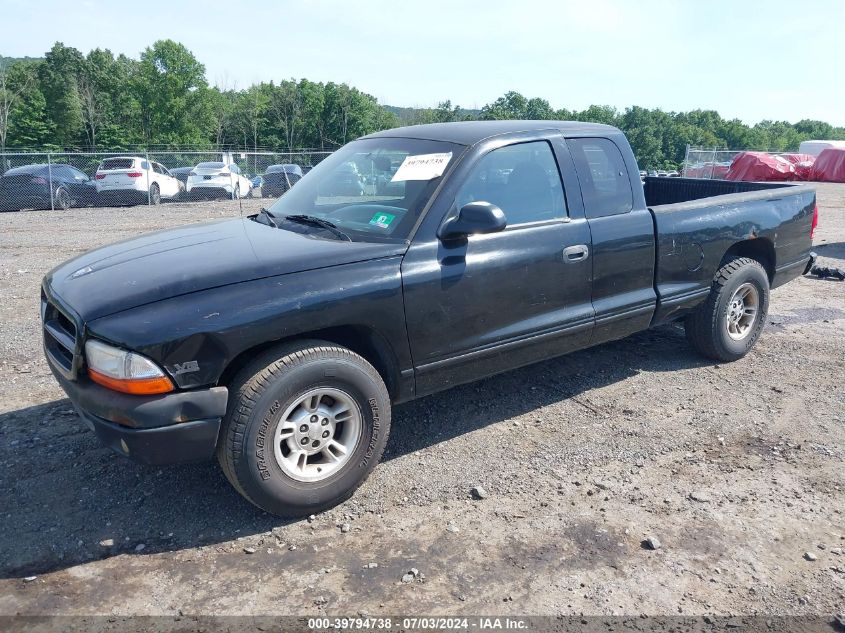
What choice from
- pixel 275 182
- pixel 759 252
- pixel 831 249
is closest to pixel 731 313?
pixel 759 252

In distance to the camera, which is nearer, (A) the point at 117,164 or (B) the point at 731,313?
(B) the point at 731,313

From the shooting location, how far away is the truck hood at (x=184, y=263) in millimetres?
3025

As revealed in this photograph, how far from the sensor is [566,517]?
329 centimetres

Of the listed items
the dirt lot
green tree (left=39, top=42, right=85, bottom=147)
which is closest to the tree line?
green tree (left=39, top=42, right=85, bottom=147)

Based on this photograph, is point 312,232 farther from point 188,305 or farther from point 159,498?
point 159,498

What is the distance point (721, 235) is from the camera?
496 cm

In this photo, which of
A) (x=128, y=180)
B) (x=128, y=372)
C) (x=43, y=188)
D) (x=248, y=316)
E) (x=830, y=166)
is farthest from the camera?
(x=830, y=166)

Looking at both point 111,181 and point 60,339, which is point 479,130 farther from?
point 111,181

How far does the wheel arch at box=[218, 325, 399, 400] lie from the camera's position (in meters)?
3.27

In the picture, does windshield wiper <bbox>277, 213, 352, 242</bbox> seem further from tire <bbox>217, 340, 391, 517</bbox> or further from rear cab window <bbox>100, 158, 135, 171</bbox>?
rear cab window <bbox>100, 158, 135, 171</bbox>

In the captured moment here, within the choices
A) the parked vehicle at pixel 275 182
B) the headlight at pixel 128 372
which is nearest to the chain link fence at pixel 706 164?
the parked vehicle at pixel 275 182

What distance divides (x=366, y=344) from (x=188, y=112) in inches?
2766

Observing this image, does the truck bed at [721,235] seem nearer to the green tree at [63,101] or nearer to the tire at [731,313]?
the tire at [731,313]

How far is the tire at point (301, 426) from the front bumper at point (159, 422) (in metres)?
0.10
